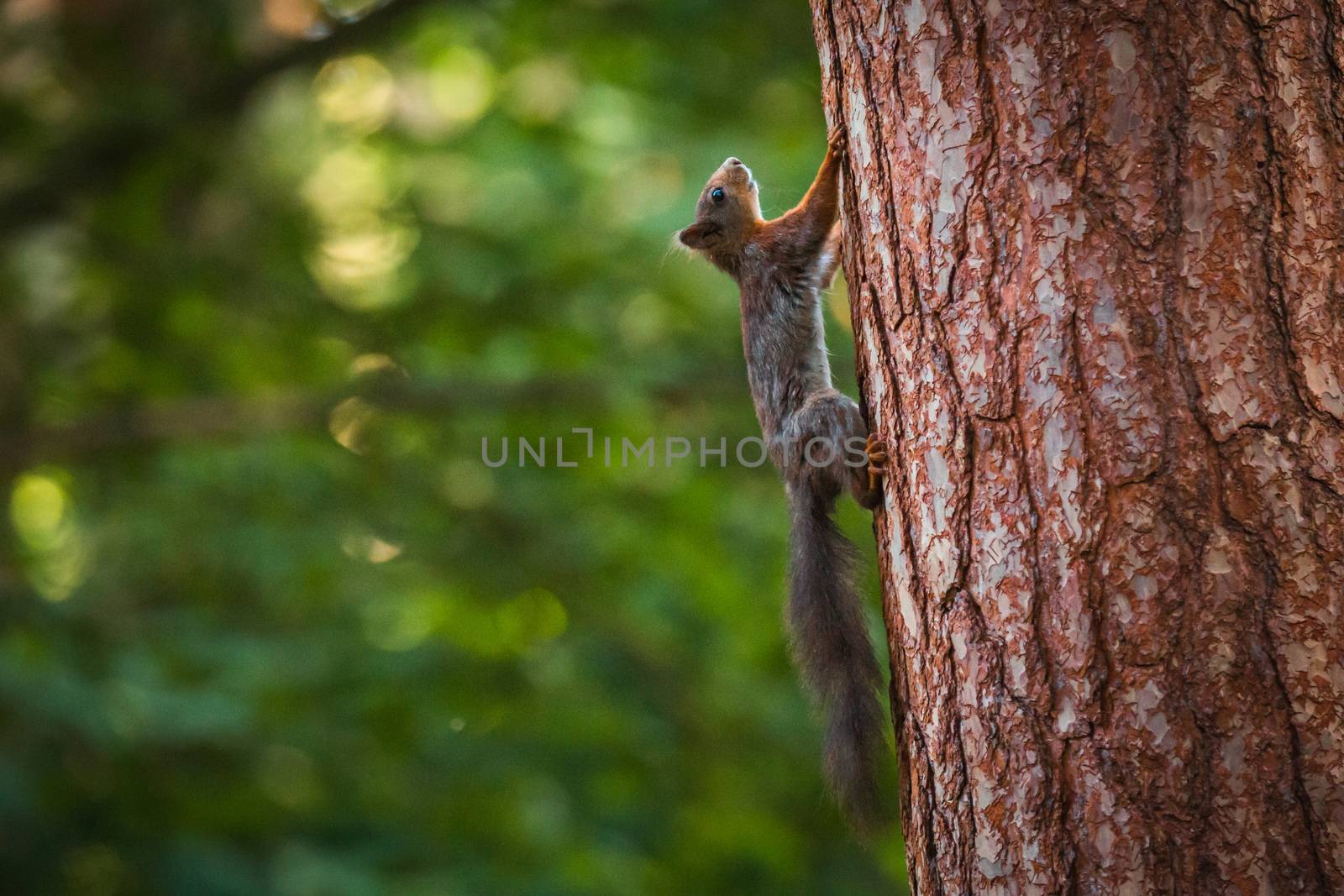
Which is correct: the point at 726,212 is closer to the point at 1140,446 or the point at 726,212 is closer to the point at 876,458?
the point at 876,458

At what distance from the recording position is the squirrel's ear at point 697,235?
11.5 ft

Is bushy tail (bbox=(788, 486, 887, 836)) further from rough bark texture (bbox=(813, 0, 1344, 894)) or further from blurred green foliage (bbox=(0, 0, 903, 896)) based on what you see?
blurred green foliage (bbox=(0, 0, 903, 896))

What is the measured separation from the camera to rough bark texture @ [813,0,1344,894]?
1462 mm

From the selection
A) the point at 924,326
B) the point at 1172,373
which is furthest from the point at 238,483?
the point at 1172,373

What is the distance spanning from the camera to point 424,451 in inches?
210

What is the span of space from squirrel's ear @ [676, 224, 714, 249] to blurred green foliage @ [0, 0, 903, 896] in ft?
3.30

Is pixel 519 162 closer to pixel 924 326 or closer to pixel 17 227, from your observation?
pixel 17 227

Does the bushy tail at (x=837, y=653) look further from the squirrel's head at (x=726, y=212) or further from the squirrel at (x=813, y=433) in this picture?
the squirrel's head at (x=726, y=212)

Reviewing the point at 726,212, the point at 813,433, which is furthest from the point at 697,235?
the point at 813,433

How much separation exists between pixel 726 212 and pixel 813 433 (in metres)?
1.17

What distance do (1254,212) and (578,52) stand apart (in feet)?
13.7

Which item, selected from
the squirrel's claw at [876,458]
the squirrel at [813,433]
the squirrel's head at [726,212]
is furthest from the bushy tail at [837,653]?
the squirrel's head at [726,212]

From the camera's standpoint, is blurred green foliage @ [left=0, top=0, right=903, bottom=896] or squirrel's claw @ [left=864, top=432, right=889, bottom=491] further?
blurred green foliage @ [left=0, top=0, right=903, bottom=896]

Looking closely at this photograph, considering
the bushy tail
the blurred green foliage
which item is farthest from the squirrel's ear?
the bushy tail
